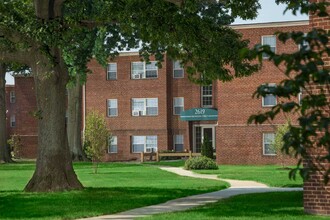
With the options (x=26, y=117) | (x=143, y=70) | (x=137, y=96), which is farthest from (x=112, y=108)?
(x=26, y=117)

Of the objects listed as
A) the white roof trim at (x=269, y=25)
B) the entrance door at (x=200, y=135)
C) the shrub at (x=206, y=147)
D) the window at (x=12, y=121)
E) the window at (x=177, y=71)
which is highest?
the white roof trim at (x=269, y=25)

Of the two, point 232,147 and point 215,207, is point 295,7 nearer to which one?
point 215,207

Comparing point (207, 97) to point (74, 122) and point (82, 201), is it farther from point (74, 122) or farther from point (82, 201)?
point (82, 201)

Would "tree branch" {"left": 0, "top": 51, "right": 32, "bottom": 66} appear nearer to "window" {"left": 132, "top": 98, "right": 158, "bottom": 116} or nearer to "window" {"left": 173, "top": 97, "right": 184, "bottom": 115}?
"window" {"left": 132, "top": 98, "right": 158, "bottom": 116}

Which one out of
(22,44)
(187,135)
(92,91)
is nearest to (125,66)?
(92,91)

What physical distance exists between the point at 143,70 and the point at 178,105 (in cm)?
396

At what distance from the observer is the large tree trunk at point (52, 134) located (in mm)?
22031

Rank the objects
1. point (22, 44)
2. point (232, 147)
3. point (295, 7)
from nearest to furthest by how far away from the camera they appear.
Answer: point (295, 7), point (22, 44), point (232, 147)

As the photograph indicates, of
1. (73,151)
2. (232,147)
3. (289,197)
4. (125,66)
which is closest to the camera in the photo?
(289,197)

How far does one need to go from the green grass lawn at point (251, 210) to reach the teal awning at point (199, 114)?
34.6 meters

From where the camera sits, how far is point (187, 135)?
191ft

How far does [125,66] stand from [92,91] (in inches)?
141

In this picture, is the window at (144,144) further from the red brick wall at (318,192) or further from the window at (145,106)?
the red brick wall at (318,192)

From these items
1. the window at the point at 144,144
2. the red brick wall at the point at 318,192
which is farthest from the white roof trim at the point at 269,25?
the red brick wall at the point at 318,192
